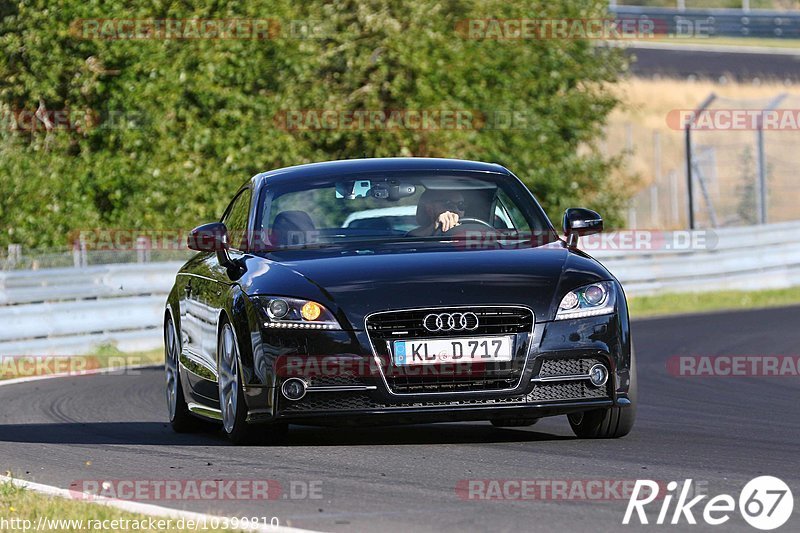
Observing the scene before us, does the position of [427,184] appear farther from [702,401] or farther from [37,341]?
[37,341]

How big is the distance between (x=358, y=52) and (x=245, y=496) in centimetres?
2114

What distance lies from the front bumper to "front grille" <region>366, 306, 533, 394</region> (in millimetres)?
29

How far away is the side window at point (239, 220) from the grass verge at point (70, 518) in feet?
9.51

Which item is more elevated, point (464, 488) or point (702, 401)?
point (464, 488)

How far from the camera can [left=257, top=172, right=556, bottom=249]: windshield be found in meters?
9.41

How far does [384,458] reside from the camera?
8.17 m

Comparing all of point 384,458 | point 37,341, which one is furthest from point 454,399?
point 37,341

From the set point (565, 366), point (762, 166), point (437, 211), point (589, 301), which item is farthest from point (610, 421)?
point (762, 166)
